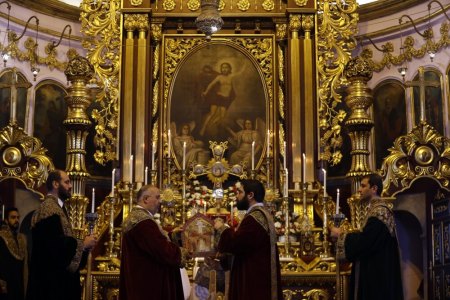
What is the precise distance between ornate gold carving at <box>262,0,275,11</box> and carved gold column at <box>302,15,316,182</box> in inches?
23.0

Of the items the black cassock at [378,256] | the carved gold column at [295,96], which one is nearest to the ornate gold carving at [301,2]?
the carved gold column at [295,96]

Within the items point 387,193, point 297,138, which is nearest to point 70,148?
point 297,138

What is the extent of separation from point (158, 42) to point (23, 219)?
4.32m

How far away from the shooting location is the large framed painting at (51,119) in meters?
15.7

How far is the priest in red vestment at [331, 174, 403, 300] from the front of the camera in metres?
8.60

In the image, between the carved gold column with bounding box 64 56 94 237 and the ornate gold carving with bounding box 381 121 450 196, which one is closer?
the carved gold column with bounding box 64 56 94 237

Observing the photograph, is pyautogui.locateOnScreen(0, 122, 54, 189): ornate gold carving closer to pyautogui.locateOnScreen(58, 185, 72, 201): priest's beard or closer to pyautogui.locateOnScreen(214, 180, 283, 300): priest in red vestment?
pyautogui.locateOnScreen(58, 185, 72, 201): priest's beard

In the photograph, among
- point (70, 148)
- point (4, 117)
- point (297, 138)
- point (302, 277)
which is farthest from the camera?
point (4, 117)

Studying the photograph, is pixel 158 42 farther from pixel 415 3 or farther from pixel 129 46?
pixel 415 3

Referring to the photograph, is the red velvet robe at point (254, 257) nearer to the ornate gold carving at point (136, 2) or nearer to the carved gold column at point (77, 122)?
the carved gold column at point (77, 122)

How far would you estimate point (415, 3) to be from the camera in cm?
1565

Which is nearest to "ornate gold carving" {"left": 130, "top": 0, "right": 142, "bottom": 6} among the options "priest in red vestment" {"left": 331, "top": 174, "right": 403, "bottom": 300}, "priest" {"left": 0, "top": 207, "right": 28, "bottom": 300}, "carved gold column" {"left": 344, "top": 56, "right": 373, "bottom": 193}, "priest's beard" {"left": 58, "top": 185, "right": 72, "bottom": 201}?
"carved gold column" {"left": 344, "top": 56, "right": 373, "bottom": 193}

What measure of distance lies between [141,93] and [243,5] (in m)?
2.24

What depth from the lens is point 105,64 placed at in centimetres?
1362
